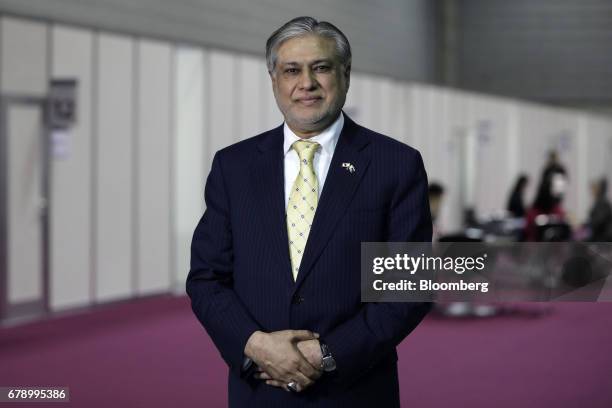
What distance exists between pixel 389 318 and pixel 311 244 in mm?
236

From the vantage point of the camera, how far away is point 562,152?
22.1 m

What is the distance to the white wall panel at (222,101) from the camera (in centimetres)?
1172

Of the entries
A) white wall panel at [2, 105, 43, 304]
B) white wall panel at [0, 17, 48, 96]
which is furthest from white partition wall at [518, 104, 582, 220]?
white wall panel at [2, 105, 43, 304]

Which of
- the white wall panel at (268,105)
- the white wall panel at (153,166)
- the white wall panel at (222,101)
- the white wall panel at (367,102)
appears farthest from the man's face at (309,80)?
the white wall panel at (367,102)

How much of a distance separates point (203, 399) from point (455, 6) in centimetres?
1848

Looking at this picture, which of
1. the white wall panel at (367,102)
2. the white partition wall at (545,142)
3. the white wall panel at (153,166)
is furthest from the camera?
the white partition wall at (545,142)

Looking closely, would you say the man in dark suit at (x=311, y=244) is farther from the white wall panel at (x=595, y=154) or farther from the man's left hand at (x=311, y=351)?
the white wall panel at (x=595, y=154)

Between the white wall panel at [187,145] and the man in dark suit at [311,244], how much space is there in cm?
919

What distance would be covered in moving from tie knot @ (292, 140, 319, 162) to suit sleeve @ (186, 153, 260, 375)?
0.20m

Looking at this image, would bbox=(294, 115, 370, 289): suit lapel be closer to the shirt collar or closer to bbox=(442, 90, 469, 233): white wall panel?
the shirt collar

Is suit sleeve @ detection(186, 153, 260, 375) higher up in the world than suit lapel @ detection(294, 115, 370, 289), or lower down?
lower down

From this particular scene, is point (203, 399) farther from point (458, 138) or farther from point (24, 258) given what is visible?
point (458, 138)

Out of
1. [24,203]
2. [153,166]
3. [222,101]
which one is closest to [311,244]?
[24,203]

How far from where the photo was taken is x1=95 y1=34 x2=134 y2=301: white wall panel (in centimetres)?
1012
